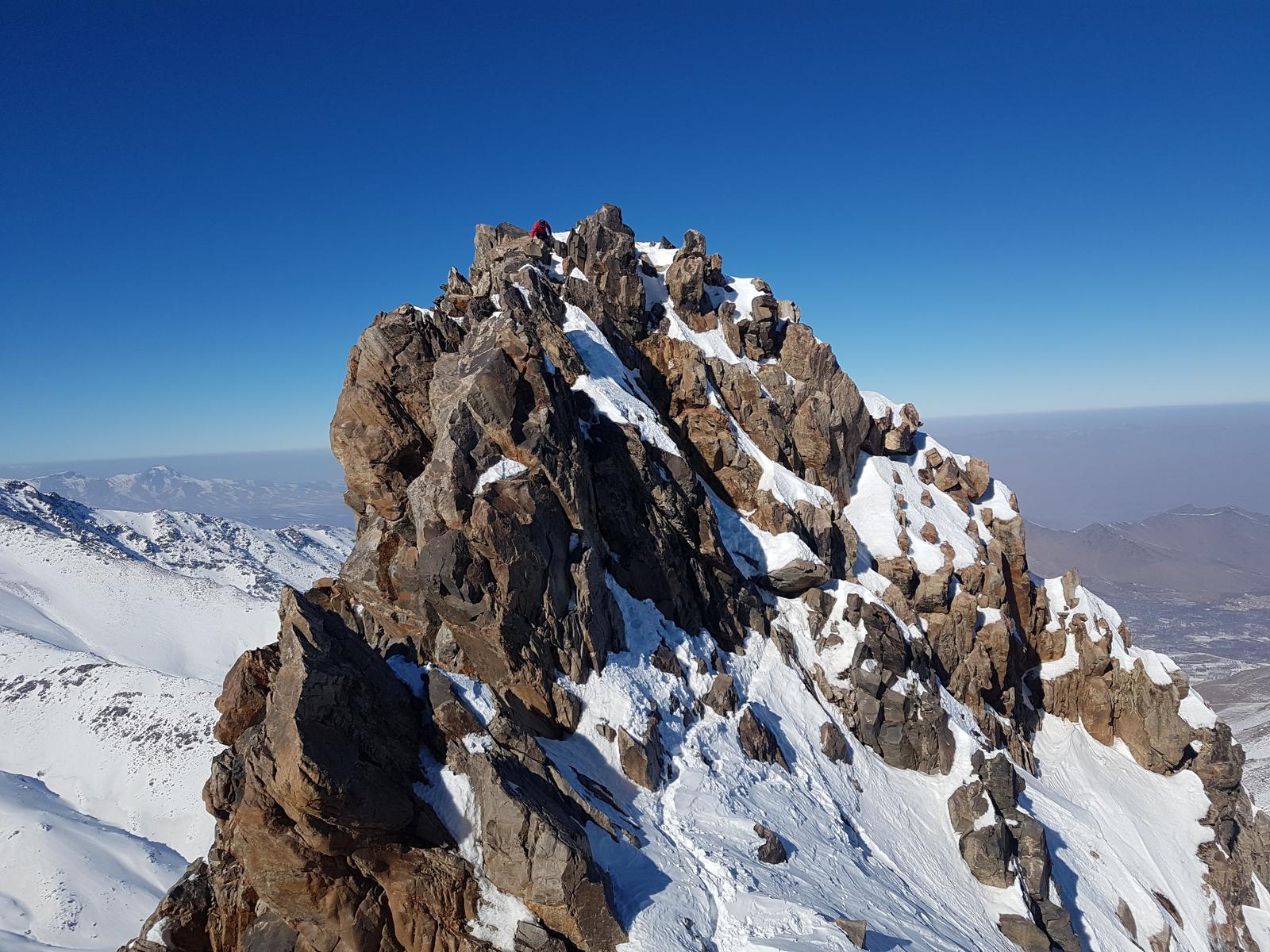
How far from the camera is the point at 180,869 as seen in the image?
60781 millimetres

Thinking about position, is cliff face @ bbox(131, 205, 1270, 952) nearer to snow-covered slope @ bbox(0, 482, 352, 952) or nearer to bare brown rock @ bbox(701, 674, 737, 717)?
bare brown rock @ bbox(701, 674, 737, 717)

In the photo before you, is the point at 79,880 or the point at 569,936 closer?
the point at 569,936

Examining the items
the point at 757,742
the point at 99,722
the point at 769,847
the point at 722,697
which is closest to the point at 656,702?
the point at 722,697

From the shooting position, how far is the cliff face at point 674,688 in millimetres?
17281

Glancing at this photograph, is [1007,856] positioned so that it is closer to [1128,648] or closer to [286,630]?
[1128,648]

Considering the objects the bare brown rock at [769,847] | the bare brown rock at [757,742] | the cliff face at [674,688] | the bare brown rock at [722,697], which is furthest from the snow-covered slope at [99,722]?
the bare brown rock at [769,847]

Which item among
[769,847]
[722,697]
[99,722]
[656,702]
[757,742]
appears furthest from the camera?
[99,722]

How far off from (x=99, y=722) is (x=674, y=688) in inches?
3675

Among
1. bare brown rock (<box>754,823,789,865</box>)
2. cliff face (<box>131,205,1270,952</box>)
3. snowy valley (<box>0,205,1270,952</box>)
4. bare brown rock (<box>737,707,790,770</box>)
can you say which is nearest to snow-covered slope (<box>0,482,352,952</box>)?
snowy valley (<box>0,205,1270,952</box>)

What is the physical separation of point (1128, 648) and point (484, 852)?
5780cm

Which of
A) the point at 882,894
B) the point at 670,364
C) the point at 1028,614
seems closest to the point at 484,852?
the point at 882,894

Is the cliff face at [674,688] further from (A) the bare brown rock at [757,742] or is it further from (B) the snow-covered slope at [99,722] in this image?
(B) the snow-covered slope at [99,722]

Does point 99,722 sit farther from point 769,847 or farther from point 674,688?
point 769,847

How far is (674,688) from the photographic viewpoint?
28953 mm
